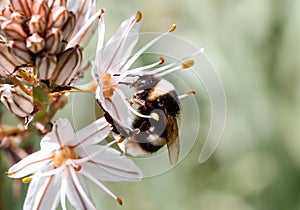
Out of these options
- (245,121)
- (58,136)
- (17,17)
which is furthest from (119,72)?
(245,121)

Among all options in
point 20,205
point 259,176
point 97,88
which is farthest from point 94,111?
point 259,176

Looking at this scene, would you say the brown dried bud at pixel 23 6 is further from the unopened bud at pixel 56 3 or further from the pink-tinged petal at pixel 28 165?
the pink-tinged petal at pixel 28 165

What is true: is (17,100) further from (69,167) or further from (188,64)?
(188,64)

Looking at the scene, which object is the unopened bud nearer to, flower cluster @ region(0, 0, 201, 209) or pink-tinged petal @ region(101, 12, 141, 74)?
flower cluster @ region(0, 0, 201, 209)

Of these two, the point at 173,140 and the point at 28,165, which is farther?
the point at 28,165

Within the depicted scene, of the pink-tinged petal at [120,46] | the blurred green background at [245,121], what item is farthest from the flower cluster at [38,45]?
the blurred green background at [245,121]

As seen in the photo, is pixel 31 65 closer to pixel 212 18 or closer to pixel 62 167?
pixel 62 167

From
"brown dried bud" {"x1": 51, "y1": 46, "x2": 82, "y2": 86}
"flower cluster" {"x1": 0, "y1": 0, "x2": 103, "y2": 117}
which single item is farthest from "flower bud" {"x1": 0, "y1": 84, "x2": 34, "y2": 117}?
"brown dried bud" {"x1": 51, "y1": 46, "x2": 82, "y2": 86}

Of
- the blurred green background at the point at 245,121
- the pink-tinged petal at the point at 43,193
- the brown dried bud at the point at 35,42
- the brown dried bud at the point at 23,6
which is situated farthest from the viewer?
the blurred green background at the point at 245,121
